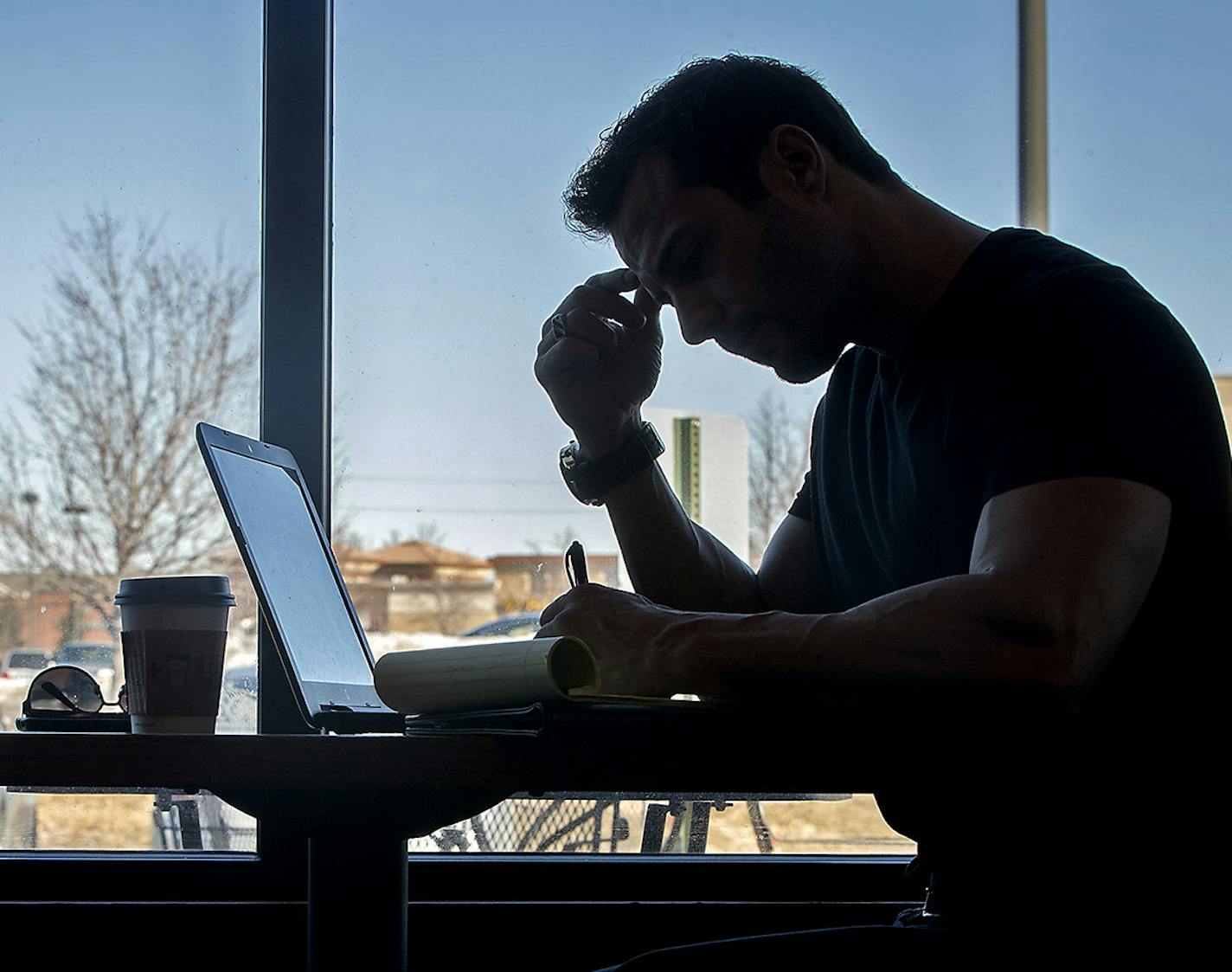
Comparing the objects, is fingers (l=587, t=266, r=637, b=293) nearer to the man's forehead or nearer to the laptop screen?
the man's forehead

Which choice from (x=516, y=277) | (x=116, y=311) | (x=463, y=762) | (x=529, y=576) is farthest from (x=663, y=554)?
(x=116, y=311)

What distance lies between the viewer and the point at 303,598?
1.22 m

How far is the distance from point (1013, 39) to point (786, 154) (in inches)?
35.7

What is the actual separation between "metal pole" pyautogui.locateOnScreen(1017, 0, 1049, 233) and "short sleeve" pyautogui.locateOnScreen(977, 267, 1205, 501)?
0.99 meters

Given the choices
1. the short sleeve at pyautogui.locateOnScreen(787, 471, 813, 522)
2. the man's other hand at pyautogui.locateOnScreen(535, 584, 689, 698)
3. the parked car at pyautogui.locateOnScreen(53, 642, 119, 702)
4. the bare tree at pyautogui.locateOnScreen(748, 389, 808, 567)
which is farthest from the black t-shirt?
the parked car at pyautogui.locateOnScreen(53, 642, 119, 702)

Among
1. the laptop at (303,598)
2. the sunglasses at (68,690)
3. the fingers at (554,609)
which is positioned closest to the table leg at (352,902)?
the laptop at (303,598)

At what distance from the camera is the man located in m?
0.81

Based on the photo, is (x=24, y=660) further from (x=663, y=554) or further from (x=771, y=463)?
(x=771, y=463)

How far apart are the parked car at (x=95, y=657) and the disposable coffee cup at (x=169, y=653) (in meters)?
0.86

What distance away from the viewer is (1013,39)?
78.0 inches

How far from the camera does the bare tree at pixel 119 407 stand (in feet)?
6.03

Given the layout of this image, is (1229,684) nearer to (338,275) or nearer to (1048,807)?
(1048,807)

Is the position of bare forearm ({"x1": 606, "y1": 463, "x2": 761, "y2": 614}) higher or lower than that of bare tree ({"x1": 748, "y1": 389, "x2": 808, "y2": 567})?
lower

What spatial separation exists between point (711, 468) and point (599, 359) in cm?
43
